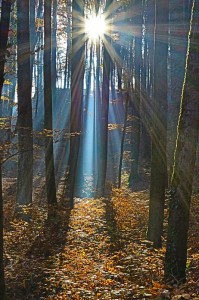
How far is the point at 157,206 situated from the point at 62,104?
104 ft

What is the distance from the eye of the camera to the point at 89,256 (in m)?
8.85

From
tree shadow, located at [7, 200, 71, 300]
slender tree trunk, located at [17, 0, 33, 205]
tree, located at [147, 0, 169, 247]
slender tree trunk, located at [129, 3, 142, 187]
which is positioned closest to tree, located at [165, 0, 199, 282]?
tree shadow, located at [7, 200, 71, 300]

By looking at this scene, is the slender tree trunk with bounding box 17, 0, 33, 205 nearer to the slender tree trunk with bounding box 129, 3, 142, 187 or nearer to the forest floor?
the forest floor

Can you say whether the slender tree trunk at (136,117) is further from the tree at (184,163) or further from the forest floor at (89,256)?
the tree at (184,163)

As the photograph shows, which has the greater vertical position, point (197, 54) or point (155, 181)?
point (197, 54)

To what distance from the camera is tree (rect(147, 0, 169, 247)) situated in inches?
349

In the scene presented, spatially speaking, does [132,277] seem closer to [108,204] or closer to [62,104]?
[108,204]

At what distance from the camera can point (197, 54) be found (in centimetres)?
573

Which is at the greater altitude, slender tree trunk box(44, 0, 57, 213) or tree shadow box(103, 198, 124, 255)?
slender tree trunk box(44, 0, 57, 213)

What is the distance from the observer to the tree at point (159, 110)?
886 cm

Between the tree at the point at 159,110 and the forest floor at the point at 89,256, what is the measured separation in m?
1.29

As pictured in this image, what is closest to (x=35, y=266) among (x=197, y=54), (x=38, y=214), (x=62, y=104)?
(x=38, y=214)

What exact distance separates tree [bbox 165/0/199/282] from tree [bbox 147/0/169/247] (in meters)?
2.91

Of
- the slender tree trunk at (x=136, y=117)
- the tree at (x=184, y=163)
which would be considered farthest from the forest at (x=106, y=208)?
the slender tree trunk at (x=136, y=117)
